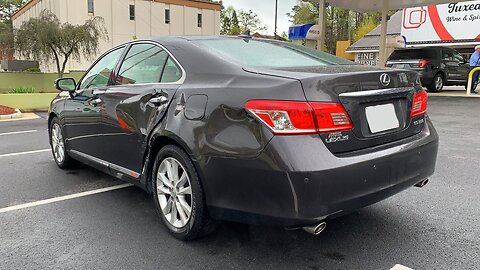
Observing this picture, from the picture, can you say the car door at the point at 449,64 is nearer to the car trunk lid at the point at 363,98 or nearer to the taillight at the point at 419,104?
the taillight at the point at 419,104

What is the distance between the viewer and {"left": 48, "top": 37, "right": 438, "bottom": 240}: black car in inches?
95.0

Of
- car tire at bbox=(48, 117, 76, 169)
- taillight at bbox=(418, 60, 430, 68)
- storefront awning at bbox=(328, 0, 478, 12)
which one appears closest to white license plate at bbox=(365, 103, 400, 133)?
car tire at bbox=(48, 117, 76, 169)

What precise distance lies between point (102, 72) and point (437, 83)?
13821mm

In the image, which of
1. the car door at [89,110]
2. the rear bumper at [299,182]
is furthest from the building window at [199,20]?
the rear bumper at [299,182]

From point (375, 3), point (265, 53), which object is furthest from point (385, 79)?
point (375, 3)

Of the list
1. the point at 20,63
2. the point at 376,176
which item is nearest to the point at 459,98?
the point at 376,176

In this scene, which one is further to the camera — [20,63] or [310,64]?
[20,63]

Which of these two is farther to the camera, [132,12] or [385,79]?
[132,12]

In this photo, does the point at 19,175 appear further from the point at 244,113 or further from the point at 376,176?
the point at 376,176

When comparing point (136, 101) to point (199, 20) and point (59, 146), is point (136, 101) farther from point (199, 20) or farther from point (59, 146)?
point (199, 20)

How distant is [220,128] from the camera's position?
2654mm

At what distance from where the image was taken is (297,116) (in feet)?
7.93

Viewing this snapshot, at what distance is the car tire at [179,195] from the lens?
2.85 meters

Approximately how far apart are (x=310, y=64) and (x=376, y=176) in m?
1.01
